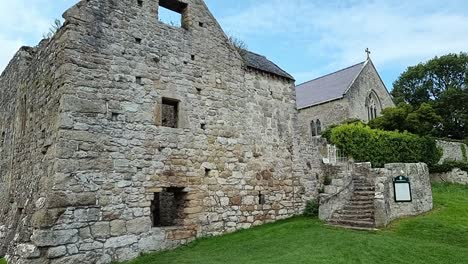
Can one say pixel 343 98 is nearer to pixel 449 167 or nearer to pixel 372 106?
pixel 372 106

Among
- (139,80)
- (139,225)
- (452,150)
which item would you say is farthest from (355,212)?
(452,150)

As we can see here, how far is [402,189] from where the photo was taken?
1023 cm

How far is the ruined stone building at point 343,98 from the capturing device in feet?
89.0

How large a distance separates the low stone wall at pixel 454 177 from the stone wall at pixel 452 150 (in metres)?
3.01

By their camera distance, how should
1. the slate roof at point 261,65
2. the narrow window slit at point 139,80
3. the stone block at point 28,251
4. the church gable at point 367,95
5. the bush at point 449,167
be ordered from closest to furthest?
the stone block at point 28,251, the narrow window slit at point 139,80, the slate roof at point 261,65, the bush at point 449,167, the church gable at point 367,95

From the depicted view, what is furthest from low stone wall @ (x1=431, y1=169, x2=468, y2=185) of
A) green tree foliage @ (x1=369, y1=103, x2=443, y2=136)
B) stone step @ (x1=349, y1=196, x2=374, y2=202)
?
stone step @ (x1=349, y1=196, x2=374, y2=202)

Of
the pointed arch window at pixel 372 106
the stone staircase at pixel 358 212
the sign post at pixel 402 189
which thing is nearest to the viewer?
the stone staircase at pixel 358 212

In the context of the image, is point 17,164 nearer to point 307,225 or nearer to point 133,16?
point 133,16

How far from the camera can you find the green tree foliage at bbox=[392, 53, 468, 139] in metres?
32.8

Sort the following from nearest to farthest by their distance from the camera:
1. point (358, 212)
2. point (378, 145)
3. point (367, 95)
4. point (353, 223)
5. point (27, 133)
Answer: point (27, 133) → point (353, 223) → point (358, 212) → point (378, 145) → point (367, 95)

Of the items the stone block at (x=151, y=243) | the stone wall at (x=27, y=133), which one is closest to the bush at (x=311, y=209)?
the stone block at (x=151, y=243)

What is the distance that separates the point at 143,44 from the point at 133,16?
29.0 inches

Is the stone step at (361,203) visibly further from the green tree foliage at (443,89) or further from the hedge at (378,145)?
the green tree foliage at (443,89)

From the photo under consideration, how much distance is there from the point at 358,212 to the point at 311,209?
1891 millimetres
